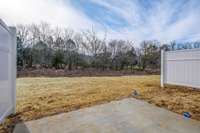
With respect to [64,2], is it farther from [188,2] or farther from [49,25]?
[49,25]

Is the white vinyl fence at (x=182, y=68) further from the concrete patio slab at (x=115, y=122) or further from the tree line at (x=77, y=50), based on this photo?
the tree line at (x=77, y=50)

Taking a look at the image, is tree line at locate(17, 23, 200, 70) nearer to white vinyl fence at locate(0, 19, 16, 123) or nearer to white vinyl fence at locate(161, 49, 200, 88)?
white vinyl fence at locate(161, 49, 200, 88)

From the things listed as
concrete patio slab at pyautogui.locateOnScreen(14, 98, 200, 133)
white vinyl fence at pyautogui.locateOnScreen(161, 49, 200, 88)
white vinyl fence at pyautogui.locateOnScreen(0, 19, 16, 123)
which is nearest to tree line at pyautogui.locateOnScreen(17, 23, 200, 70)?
white vinyl fence at pyautogui.locateOnScreen(161, 49, 200, 88)

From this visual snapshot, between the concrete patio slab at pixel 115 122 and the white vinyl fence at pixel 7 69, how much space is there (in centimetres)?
44

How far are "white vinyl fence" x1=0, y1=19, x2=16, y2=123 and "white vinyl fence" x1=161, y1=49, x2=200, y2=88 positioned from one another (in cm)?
467

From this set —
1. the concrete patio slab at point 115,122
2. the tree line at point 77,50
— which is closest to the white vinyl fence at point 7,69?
the concrete patio slab at point 115,122

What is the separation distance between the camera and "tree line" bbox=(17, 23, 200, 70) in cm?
1360

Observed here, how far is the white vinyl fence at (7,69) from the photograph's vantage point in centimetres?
229

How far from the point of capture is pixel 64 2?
20.9ft

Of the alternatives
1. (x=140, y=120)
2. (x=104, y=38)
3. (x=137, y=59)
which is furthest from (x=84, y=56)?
(x=140, y=120)

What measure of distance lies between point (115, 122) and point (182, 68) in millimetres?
3670

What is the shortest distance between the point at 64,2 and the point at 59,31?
8.37 metres

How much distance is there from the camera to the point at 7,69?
8.39 ft

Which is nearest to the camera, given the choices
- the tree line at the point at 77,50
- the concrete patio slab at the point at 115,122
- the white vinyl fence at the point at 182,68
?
the concrete patio slab at the point at 115,122
